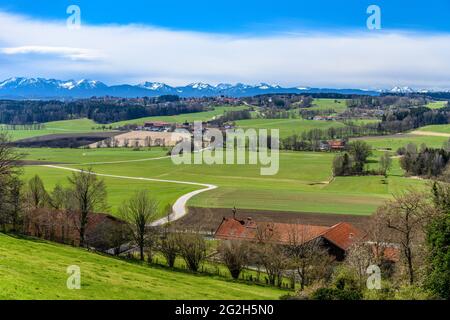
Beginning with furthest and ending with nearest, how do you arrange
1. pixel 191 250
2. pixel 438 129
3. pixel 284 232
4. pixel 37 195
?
pixel 438 129 → pixel 37 195 → pixel 284 232 → pixel 191 250

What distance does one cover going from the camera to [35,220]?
44219mm

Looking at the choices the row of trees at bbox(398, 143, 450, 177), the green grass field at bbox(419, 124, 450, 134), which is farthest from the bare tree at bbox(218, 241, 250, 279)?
the green grass field at bbox(419, 124, 450, 134)

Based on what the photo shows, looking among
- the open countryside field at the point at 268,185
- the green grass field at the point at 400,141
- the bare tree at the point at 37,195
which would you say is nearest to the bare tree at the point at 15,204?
the bare tree at the point at 37,195

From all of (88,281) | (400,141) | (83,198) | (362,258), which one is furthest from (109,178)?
(400,141)

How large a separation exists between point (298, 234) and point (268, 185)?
159ft

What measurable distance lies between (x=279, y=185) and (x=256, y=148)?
50.5 metres

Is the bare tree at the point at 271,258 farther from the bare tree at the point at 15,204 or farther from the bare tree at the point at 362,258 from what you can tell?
the bare tree at the point at 15,204

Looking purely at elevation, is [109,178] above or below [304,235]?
below

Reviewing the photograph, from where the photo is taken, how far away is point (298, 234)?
43.6m

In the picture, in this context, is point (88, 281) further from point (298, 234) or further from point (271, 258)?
point (298, 234)

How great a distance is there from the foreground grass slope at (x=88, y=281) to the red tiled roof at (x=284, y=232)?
10.4 m

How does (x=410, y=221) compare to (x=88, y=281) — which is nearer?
(x=88, y=281)
